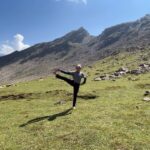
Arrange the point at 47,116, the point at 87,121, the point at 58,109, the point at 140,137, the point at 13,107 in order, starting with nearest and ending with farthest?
the point at 140,137 → the point at 87,121 → the point at 47,116 → the point at 58,109 → the point at 13,107

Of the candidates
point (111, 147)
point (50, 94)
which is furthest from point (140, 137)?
point (50, 94)

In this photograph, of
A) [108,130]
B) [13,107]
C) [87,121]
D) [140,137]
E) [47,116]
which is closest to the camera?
[140,137]

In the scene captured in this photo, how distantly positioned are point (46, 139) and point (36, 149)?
5.75 ft

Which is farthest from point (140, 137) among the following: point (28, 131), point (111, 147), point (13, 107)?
point (13, 107)

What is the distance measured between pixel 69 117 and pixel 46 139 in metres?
5.30

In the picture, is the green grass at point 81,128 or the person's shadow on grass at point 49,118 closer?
the green grass at point 81,128

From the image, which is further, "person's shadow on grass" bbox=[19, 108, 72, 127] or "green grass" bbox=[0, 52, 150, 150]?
"person's shadow on grass" bbox=[19, 108, 72, 127]

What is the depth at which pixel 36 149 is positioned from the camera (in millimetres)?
19500

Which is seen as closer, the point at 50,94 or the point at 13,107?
the point at 13,107

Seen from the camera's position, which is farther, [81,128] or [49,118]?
[49,118]

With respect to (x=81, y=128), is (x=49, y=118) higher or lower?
higher

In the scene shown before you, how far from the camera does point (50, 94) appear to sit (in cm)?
4622

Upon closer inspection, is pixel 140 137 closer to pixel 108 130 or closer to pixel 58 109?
pixel 108 130

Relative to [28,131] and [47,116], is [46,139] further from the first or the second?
[47,116]
